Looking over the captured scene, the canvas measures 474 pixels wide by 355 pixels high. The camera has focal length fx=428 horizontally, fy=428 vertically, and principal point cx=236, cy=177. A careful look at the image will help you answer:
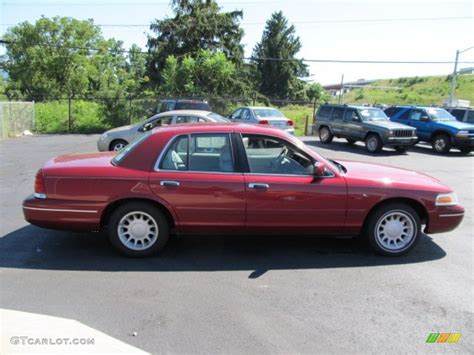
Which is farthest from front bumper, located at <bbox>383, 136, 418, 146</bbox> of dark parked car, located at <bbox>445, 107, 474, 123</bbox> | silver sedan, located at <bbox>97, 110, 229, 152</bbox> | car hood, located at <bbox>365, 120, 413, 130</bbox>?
silver sedan, located at <bbox>97, 110, 229, 152</bbox>

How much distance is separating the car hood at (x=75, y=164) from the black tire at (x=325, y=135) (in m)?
14.1

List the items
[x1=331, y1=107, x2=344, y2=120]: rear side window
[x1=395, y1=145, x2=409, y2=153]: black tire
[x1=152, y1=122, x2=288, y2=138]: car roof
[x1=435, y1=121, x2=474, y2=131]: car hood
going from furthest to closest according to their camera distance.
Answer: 1. [x1=331, y1=107, x2=344, y2=120]: rear side window
2. [x1=395, y1=145, x2=409, y2=153]: black tire
3. [x1=435, y1=121, x2=474, y2=131]: car hood
4. [x1=152, y1=122, x2=288, y2=138]: car roof

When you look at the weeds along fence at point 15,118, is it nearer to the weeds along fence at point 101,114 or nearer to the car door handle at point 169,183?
the weeds along fence at point 101,114

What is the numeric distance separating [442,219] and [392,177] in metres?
0.76

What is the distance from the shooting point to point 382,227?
5.09m

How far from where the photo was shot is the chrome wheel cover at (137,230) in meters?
4.84

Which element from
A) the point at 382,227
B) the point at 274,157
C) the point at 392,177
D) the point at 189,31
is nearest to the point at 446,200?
the point at 392,177

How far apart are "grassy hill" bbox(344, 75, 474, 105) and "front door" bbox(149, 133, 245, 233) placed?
55.6 meters

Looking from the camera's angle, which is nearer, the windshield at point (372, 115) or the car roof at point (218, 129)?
the car roof at point (218, 129)

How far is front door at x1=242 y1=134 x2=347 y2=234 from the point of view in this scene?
189 inches

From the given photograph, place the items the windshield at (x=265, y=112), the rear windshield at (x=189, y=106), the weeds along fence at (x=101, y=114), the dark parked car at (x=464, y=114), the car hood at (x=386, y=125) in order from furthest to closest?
1. the weeds along fence at (x=101, y=114)
2. the dark parked car at (x=464, y=114)
3. the windshield at (x=265, y=112)
4. the rear windshield at (x=189, y=106)
5. the car hood at (x=386, y=125)

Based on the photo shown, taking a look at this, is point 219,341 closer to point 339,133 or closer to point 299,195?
point 299,195

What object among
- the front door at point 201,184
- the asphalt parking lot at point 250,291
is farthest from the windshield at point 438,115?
the front door at point 201,184

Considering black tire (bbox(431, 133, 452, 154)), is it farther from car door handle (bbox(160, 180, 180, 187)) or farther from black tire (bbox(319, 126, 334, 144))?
car door handle (bbox(160, 180, 180, 187))
